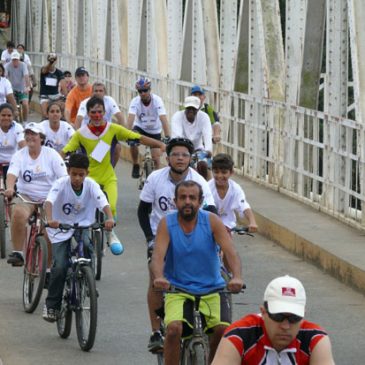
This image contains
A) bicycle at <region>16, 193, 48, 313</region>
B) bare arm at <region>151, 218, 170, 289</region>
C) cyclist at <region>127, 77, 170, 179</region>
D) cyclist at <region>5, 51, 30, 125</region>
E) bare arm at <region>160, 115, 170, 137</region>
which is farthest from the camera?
cyclist at <region>5, 51, 30, 125</region>

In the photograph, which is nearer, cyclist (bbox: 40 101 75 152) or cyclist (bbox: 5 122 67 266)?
cyclist (bbox: 5 122 67 266)

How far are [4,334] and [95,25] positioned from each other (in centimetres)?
2626

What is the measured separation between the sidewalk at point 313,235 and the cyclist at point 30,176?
8.27ft

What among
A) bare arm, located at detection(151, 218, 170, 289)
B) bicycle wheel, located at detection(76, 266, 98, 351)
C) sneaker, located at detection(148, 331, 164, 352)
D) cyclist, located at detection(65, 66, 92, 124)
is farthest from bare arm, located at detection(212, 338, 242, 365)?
cyclist, located at detection(65, 66, 92, 124)

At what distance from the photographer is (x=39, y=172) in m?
14.2

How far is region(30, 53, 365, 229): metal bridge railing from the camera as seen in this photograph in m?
17.0

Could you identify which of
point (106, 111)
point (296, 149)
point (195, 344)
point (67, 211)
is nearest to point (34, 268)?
point (67, 211)

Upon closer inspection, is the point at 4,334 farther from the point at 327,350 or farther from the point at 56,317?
the point at 327,350

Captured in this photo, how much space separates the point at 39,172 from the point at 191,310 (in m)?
5.24

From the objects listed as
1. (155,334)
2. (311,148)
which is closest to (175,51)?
(311,148)

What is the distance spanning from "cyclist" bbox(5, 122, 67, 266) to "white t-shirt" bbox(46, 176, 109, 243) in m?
1.72

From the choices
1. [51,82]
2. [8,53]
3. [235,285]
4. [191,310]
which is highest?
[235,285]

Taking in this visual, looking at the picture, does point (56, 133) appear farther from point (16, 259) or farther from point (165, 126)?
point (16, 259)

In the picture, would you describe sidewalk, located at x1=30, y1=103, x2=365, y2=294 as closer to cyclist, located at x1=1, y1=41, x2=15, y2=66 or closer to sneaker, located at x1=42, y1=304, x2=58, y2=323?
sneaker, located at x1=42, y1=304, x2=58, y2=323
